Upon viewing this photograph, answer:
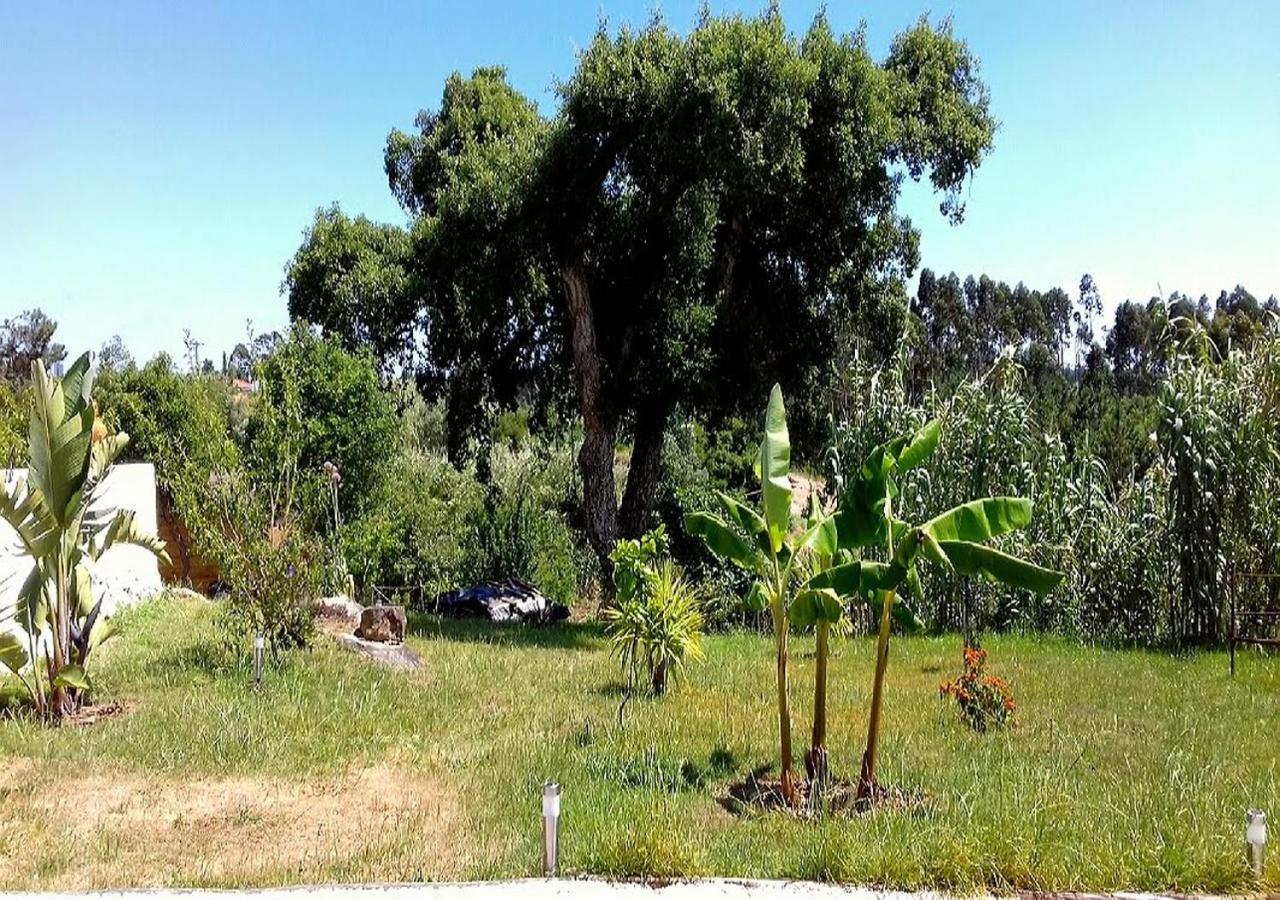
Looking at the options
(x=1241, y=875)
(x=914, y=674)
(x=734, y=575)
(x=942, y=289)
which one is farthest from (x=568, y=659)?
(x=942, y=289)

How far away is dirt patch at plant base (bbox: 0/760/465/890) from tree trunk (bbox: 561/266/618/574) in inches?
325

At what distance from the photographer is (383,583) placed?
16.4 metres

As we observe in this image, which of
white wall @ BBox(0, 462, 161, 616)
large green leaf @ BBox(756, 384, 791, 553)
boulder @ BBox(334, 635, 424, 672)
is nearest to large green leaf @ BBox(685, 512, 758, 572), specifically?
large green leaf @ BBox(756, 384, 791, 553)

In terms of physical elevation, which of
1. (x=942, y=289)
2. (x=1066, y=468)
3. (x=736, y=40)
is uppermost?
(x=942, y=289)

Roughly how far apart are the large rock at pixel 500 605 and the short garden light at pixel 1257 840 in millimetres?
11116

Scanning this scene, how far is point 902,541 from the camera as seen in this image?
17.9 feet

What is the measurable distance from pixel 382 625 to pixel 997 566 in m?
6.85

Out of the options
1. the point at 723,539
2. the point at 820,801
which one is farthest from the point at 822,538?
the point at 820,801

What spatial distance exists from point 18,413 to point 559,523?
872 centimetres

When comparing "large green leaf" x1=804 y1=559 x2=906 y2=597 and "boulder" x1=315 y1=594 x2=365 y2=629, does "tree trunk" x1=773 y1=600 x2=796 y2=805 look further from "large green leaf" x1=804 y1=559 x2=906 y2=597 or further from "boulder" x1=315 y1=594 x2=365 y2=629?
"boulder" x1=315 y1=594 x2=365 y2=629

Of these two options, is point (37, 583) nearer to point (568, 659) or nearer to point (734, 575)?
point (568, 659)

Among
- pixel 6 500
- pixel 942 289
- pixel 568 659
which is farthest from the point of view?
pixel 942 289

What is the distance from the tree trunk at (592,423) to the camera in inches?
547

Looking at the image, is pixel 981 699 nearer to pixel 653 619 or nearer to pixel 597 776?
pixel 653 619
